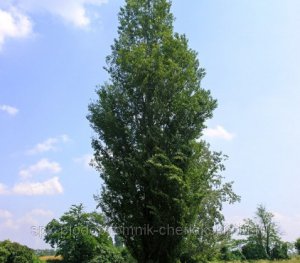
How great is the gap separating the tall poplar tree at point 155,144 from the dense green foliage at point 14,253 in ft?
38.8

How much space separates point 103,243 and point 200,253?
57.2 feet

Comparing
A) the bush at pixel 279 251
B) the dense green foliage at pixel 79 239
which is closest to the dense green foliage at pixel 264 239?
the bush at pixel 279 251

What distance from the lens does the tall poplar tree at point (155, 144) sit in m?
13.6

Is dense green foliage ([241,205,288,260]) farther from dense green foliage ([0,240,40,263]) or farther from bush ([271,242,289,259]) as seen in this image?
dense green foliage ([0,240,40,263])

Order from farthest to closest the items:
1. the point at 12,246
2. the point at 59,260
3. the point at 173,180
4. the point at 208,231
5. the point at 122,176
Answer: the point at 59,260
the point at 12,246
the point at 208,231
the point at 122,176
the point at 173,180

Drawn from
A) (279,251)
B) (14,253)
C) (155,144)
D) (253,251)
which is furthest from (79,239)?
(279,251)

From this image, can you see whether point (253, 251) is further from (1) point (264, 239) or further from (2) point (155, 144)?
(2) point (155, 144)

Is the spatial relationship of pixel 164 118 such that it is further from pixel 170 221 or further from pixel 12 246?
pixel 12 246

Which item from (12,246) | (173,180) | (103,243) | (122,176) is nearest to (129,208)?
(122,176)

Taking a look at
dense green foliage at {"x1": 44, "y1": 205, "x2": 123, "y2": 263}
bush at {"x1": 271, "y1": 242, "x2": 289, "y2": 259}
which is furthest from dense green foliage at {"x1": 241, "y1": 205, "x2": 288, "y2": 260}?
dense green foliage at {"x1": 44, "y1": 205, "x2": 123, "y2": 263}

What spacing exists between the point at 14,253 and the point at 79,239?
6612mm

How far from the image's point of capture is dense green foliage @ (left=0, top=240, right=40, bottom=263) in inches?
926

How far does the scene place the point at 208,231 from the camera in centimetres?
1573

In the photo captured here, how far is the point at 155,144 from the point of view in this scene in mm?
14203
